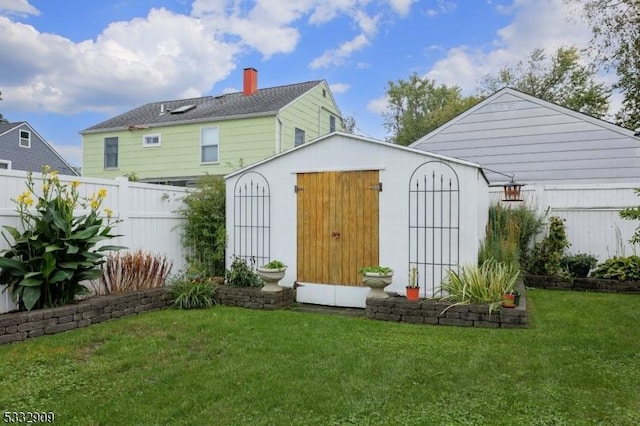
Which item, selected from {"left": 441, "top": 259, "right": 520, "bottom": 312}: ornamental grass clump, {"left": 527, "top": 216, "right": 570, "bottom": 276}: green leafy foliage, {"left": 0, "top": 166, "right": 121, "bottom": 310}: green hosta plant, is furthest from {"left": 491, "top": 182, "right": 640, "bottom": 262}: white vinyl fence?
{"left": 0, "top": 166, "right": 121, "bottom": 310}: green hosta plant

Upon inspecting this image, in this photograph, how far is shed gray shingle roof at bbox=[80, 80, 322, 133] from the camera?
47.0 ft

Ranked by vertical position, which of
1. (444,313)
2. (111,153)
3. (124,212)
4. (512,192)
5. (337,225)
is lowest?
(444,313)

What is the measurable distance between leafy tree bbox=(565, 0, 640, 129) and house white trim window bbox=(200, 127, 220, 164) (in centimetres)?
1123

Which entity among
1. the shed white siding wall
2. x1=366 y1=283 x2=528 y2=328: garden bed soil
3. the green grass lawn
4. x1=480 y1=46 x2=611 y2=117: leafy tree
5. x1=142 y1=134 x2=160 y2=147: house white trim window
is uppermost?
x1=480 y1=46 x2=611 y2=117: leafy tree

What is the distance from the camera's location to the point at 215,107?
51.0 ft

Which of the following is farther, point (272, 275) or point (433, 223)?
point (272, 275)

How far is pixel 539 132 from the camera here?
959cm

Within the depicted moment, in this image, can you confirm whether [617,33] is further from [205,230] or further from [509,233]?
[205,230]

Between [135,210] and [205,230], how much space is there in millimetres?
1296

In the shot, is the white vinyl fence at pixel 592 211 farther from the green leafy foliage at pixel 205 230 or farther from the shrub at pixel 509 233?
the green leafy foliage at pixel 205 230

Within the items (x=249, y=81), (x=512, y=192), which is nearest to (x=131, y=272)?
(x=512, y=192)

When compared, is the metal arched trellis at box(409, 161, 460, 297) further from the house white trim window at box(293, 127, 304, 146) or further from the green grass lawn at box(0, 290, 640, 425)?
the house white trim window at box(293, 127, 304, 146)

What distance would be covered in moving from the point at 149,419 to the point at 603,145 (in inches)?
382

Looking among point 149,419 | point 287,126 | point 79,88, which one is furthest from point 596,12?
point 79,88
